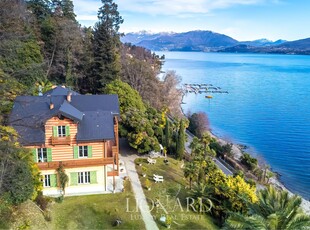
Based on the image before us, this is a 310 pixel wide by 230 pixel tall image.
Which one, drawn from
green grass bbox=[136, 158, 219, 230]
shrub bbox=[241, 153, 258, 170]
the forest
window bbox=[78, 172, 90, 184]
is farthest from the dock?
window bbox=[78, 172, 90, 184]

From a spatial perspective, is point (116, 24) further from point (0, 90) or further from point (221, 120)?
point (0, 90)

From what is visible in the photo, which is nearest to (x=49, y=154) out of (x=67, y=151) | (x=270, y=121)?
(x=67, y=151)

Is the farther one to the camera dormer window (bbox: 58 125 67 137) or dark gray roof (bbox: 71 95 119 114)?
dark gray roof (bbox: 71 95 119 114)

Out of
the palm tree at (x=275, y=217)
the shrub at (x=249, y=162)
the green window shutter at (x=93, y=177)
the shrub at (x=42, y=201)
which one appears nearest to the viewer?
the palm tree at (x=275, y=217)

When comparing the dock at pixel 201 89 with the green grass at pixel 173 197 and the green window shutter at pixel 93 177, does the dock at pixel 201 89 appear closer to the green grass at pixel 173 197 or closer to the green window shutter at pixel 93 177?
the green grass at pixel 173 197

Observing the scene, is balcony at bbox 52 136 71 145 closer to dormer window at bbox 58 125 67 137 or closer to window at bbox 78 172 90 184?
dormer window at bbox 58 125 67 137

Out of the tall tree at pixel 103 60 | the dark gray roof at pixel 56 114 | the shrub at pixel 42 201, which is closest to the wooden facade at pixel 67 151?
the dark gray roof at pixel 56 114

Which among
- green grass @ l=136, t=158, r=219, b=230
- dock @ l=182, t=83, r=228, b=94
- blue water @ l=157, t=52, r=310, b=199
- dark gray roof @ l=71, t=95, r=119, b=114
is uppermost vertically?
dark gray roof @ l=71, t=95, r=119, b=114

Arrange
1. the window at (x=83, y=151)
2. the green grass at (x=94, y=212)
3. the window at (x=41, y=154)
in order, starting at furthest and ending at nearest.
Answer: the window at (x=83, y=151) < the window at (x=41, y=154) < the green grass at (x=94, y=212)
